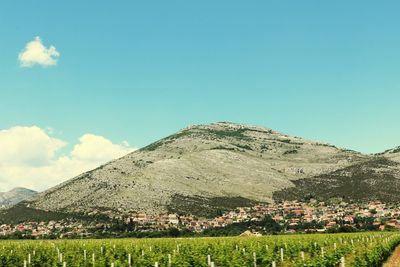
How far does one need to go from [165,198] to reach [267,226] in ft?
168

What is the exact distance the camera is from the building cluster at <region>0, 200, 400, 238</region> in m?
137

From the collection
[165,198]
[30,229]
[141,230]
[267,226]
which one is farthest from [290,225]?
[30,229]

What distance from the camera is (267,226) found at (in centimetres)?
14438

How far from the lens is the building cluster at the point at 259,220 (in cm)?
13738

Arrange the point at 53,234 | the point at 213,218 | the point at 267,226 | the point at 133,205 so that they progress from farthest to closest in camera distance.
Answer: the point at 133,205 → the point at 213,218 → the point at 267,226 → the point at 53,234

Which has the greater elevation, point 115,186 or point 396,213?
point 115,186

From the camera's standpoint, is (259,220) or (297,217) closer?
(259,220)

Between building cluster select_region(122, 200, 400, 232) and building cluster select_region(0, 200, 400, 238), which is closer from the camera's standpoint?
building cluster select_region(0, 200, 400, 238)

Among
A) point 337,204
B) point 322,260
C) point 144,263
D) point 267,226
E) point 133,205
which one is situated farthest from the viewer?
point 337,204

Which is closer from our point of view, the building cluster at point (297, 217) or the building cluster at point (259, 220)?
the building cluster at point (259, 220)

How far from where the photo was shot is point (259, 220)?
155000 mm

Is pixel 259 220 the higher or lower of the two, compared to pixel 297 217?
lower

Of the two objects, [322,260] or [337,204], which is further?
[337,204]

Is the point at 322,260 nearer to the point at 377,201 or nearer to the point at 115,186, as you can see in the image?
the point at 377,201
